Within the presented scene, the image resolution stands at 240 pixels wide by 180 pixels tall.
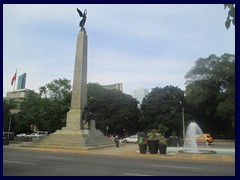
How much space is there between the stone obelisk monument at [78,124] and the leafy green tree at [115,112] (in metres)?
29.4

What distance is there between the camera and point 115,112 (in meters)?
62.5

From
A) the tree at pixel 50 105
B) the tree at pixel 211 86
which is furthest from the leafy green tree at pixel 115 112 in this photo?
the tree at pixel 211 86

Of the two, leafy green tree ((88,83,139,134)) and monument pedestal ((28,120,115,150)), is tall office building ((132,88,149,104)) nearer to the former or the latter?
leafy green tree ((88,83,139,134))

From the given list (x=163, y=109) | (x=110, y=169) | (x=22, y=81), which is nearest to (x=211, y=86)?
(x=163, y=109)

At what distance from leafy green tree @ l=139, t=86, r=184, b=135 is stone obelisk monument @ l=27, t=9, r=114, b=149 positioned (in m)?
28.3

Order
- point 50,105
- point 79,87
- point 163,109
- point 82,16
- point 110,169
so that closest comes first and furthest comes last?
point 110,169, point 79,87, point 82,16, point 50,105, point 163,109

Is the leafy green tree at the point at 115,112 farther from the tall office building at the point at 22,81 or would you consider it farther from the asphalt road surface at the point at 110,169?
the tall office building at the point at 22,81

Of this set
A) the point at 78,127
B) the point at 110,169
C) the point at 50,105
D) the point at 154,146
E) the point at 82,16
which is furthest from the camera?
the point at 50,105

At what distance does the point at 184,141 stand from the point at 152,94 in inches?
1229

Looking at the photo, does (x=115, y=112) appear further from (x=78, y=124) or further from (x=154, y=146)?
(x=154, y=146)

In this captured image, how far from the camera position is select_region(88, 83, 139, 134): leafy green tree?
61.1m

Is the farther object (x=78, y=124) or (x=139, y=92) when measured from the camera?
(x=139, y=92)

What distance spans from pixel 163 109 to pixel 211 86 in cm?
1149

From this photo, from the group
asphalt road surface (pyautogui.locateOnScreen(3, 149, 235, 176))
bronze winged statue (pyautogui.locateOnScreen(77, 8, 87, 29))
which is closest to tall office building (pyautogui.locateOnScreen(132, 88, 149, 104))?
bronze winged statue (pyautogui.locateOnScreen(77, 8, 87, 29))
